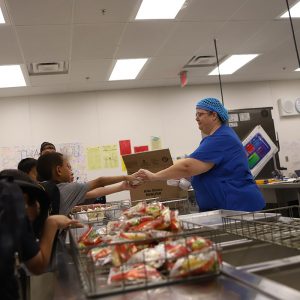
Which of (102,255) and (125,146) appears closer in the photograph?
(102,255)

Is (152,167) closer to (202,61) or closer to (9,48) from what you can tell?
(9,48)

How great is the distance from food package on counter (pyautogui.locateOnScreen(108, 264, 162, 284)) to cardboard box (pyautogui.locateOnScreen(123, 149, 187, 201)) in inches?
57.3

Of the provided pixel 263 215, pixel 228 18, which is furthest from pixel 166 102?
pixel 263 215

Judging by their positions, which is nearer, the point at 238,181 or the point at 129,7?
the point at 238,181

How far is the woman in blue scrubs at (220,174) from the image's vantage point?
184 cm

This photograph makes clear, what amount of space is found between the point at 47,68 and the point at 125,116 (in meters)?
1.82

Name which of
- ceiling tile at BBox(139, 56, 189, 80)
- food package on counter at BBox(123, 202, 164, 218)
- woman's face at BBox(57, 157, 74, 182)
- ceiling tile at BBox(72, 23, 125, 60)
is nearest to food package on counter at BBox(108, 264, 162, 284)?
food package on counter at BBox(123, 202, 164, 218)

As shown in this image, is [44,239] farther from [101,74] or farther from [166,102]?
[166,102]

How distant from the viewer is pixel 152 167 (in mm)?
2277

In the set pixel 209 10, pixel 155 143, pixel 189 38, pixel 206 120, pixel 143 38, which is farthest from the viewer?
pixel 155 143

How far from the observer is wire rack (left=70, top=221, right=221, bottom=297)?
68 cm

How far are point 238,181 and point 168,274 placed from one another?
124cm

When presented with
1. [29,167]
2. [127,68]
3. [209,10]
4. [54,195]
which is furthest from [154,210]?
[127,68]

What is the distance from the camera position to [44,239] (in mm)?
1048
